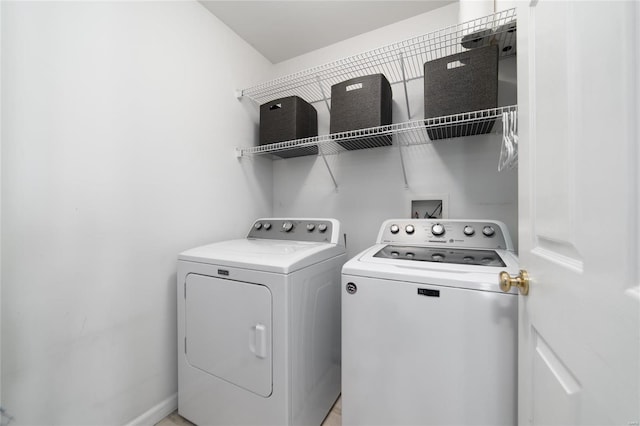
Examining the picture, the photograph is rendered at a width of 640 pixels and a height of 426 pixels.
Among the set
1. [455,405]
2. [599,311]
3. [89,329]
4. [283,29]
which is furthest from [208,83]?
[455,405]

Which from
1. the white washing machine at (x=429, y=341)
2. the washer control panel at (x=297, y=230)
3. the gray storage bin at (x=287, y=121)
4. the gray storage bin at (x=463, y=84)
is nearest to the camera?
the white washing machine at (x=429, y=341)

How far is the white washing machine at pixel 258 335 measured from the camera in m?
1.12

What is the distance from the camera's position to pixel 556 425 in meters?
0.54

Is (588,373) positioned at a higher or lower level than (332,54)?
lower

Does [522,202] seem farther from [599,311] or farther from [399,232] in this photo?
[399,232]

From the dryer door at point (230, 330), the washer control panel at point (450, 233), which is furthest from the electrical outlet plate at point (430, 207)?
the dryer door at point (230, 330)

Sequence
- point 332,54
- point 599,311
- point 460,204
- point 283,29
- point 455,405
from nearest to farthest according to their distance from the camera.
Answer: point 599,311, point 455,405, point 460,204, point 283,29, point 332,54

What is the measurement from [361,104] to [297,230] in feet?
3.14

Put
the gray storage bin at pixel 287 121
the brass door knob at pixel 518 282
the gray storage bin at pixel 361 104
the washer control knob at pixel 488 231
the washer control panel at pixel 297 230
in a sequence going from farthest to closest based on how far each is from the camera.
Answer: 1. the gray storage bin at pixel 287 121
2. the washer control panel at pixel 297 230
3. the gray storage bin at pixel 361 104
4. the washer control knob at pixel 488 231
5. the brass door knob at pixel 518 282

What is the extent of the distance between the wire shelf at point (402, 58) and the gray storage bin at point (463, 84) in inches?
5.3

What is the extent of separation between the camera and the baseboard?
132 cm

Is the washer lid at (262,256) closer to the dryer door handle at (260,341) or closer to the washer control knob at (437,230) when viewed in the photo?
the dryer door handle at (260,341)

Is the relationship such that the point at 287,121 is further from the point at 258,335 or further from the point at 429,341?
the point at 429,341

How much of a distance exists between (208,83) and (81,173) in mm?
1009
